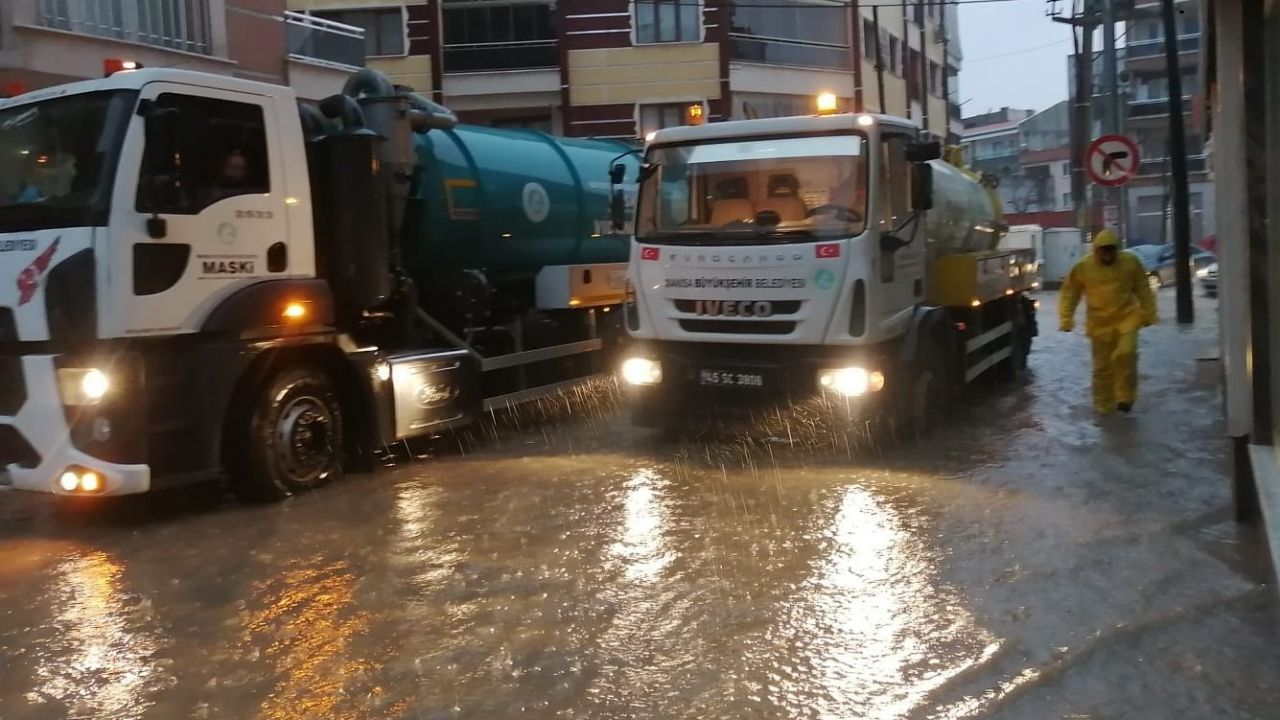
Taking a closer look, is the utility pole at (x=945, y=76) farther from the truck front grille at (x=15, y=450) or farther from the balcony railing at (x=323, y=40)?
the truck front grille at (x=15, y=450)

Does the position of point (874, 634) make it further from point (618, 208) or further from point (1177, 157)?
point (1177, 157)

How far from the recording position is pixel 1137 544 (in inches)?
253

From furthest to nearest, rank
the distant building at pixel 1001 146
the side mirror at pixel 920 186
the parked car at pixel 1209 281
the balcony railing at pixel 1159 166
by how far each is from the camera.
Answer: the distant building at pixel 1001 146 < the balcony railing at pixel 1159 166 < the parked car at pixel 1209 281 < the side mirror at pixel 920 186

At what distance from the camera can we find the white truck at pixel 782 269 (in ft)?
28.3

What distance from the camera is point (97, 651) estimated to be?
5.15 meters

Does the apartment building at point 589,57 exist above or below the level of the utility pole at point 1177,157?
above

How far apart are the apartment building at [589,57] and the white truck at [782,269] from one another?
20.4 m

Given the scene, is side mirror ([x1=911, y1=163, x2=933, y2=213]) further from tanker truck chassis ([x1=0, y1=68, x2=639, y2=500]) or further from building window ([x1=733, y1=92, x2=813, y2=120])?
building window ([x1=733, y1=92, x2=813, y2=120])

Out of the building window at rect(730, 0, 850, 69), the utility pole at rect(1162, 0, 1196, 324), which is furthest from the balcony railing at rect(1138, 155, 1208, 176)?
the utility pole at rect(1162, 0, 1196, 324)

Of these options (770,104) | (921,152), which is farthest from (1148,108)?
(921,152)

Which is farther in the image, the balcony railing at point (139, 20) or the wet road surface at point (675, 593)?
the balcony railing at point (139, 20)

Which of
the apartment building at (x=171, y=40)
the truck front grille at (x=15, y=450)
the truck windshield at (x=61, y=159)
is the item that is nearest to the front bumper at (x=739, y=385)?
the truck windshield at (x=61, y=159)

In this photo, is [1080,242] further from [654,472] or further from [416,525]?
[416,525]

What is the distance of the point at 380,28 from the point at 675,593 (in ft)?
90.0
